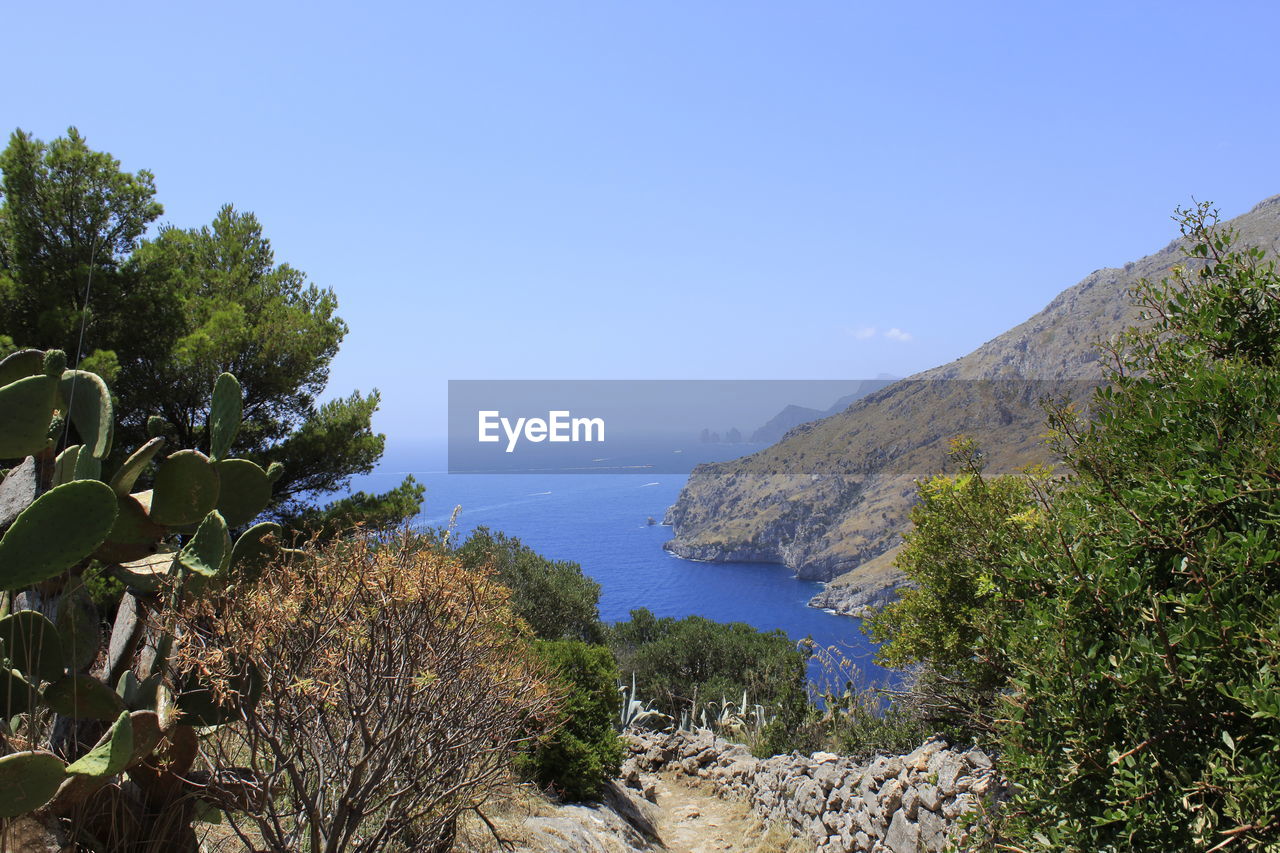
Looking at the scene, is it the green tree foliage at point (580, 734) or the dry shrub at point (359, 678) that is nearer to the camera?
the dry shrub at point (359, 678)

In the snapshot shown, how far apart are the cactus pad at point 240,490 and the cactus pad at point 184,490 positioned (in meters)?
0.40

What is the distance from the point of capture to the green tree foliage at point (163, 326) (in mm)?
10195

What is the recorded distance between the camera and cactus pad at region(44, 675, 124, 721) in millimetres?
3416

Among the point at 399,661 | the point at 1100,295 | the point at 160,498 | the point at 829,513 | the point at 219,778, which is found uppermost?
the point at 1100,295

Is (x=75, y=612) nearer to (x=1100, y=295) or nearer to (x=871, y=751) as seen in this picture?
(x=871, y=751)

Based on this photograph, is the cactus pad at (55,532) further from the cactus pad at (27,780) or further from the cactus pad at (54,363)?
the cactus pad at (54,363)

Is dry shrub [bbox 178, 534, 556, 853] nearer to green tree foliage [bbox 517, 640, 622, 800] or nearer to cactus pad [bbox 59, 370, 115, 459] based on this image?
cactus pad [bbox 59, 370, 115, 459]

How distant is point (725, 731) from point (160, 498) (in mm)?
11001

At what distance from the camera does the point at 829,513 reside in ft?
164

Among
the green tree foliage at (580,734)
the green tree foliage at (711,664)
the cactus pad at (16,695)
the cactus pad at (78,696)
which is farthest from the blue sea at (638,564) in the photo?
the cactus pad at (16,695)

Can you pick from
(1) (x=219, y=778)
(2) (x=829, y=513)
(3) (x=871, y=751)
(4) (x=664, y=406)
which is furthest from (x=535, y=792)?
(4) (x=664, y=406)

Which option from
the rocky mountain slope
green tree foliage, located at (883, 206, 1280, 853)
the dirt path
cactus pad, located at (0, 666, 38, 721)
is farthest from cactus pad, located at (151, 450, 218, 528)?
the rocky mountain slope

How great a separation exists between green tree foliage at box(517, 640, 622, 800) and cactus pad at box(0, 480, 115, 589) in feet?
15.2

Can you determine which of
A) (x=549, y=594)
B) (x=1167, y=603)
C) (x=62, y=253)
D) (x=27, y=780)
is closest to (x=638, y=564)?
(x=549, y=594)
